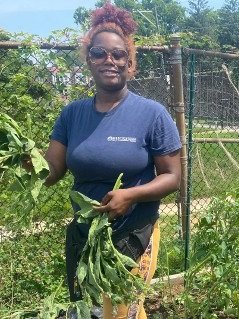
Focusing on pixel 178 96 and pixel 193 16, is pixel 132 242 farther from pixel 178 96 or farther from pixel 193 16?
pixel 193 16

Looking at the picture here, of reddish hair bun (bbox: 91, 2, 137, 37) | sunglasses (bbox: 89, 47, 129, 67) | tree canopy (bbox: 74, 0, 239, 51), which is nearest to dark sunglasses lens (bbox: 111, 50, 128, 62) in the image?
sunglasses (bbox: 89, 47, 129, 67)

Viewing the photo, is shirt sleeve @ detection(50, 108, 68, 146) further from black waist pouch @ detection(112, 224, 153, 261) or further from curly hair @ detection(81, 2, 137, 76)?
black waist pouch @ detection(112, 224, 153, 261)

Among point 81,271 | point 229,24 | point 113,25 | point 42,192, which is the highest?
point 229,24

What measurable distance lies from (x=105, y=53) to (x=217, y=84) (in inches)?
172

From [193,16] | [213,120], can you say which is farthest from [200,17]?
[213,120]

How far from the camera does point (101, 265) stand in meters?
2.96

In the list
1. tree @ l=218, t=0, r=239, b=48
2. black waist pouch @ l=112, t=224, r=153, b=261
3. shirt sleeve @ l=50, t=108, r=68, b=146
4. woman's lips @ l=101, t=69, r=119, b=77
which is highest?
tree @ l=218, t=0, r=239, b=48

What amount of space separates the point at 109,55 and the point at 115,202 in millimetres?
760

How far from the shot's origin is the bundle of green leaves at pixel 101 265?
Answer: 2.92 metres

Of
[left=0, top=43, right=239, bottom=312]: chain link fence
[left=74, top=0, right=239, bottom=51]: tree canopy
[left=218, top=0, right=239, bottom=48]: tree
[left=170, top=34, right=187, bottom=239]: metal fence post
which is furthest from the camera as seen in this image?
[left=74, top=0, right=239, bottom=51]: tree canopy

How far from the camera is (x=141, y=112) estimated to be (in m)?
3.13

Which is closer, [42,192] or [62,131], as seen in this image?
[62,131]

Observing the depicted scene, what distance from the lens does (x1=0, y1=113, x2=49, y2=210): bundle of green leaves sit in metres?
2.90

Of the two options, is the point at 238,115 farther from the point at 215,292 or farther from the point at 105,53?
the point at 105,53
